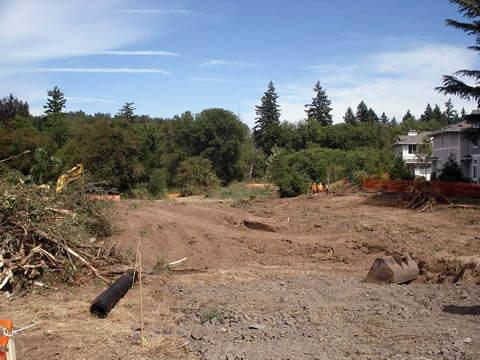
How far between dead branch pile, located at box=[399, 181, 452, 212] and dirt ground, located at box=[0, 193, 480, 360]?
2.77m

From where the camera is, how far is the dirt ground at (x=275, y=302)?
19.3 ft

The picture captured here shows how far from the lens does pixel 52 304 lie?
769 cm

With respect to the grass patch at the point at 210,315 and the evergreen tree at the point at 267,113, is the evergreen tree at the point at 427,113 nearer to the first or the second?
the evergreen tree at the point at 267,113

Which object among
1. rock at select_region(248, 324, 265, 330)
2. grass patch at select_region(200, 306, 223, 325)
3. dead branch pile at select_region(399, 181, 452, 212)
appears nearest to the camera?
rock at select_region(248, 324, 265, 330)

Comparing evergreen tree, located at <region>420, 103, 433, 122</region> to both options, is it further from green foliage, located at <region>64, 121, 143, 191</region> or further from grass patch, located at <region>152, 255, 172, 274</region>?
grass patch, located at <region>152, 255, 172, 274</region>

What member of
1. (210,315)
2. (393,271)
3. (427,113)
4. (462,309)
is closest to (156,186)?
(393,271)

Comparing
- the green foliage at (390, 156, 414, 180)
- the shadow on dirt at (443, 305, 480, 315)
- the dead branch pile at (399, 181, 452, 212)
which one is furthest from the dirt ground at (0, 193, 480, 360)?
the green foliage at (390, 156, 414, 180)

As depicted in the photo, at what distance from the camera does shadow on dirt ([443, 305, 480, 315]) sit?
716 cm

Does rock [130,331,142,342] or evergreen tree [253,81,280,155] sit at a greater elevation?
evergreen tree [253,81,280,155]

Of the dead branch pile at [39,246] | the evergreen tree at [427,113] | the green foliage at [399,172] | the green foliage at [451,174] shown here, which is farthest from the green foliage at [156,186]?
the evergreen tree at [427,113]

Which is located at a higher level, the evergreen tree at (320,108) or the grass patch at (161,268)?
the evergreen tree at (320,108)

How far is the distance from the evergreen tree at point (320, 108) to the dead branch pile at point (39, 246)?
3170 inches

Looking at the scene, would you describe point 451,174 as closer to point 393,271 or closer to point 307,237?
point 307,237

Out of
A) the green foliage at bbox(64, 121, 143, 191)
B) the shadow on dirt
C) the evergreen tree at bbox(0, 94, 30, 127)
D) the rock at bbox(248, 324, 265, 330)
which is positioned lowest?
the rock at bbox(248, 324, 265, 330)
